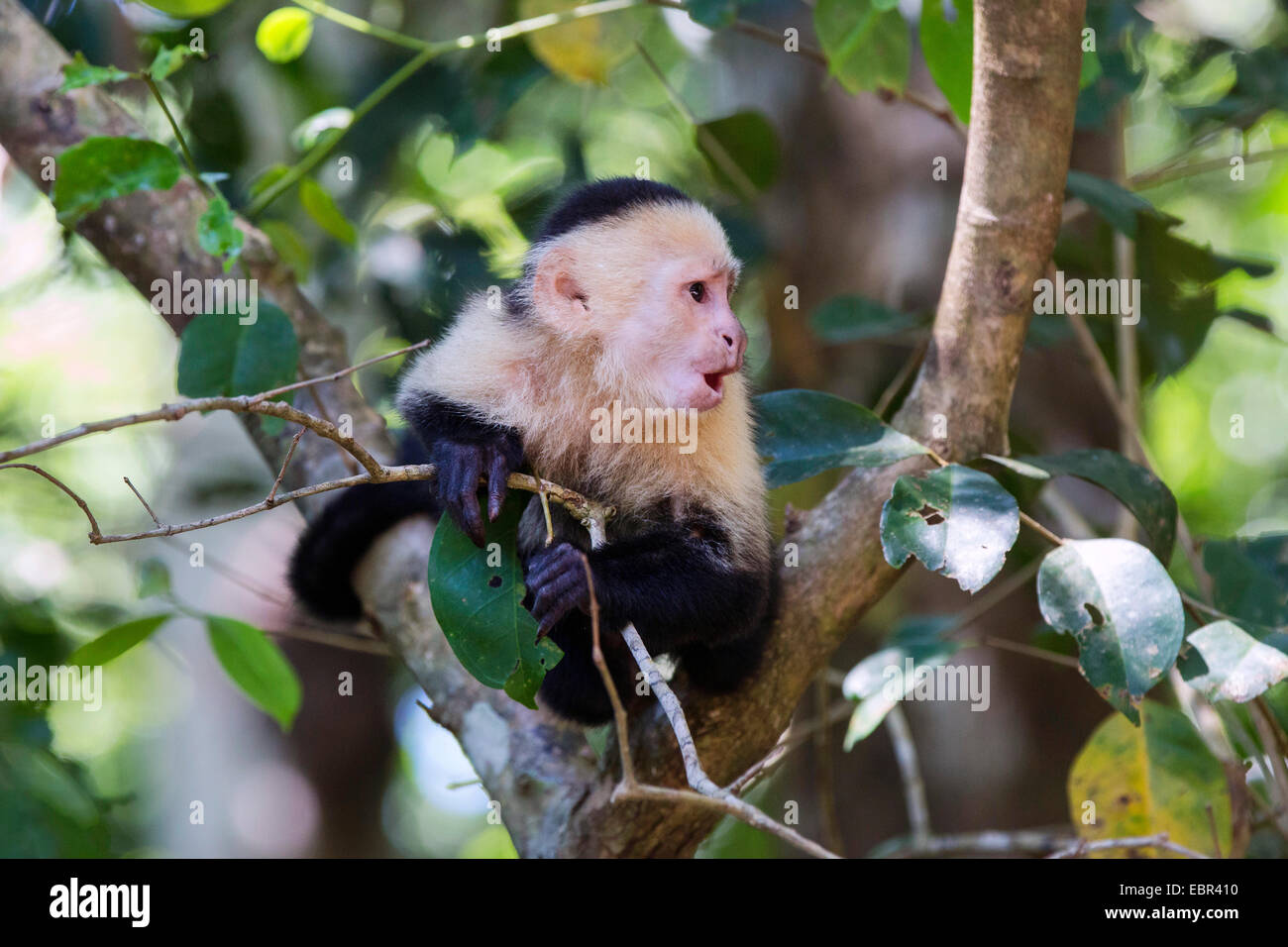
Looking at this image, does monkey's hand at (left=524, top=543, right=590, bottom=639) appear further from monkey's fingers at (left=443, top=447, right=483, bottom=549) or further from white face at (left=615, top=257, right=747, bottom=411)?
white face at (left=615, top=257, right=747, bottom=411)

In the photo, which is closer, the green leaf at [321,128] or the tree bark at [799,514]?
the tree bark at [799,514]

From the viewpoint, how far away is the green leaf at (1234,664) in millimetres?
1757

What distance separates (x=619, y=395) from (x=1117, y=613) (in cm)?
91

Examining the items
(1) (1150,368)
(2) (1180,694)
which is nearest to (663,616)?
(2) (1180,694)

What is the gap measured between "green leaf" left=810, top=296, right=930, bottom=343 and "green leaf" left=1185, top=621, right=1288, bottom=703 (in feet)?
3.91

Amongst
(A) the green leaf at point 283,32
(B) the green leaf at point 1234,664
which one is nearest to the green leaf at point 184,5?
(A) the green leaf at point 283,32

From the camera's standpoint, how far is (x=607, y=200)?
2.08 metres

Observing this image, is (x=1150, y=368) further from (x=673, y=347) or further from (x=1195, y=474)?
(x=1195, y=474)

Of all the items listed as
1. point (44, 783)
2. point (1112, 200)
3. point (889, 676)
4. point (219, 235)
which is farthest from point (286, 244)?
point (1112, 200)

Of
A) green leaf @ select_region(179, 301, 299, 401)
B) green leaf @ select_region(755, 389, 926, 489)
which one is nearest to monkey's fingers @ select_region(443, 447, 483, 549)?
green leaf @ select_region(179, 301, 299, 401)

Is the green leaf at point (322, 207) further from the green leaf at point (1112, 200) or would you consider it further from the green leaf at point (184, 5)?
the green leaf at point (1112, 200)

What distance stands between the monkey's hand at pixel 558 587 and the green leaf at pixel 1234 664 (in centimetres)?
101

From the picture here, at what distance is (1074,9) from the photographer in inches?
71.6

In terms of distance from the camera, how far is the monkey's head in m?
2.02
